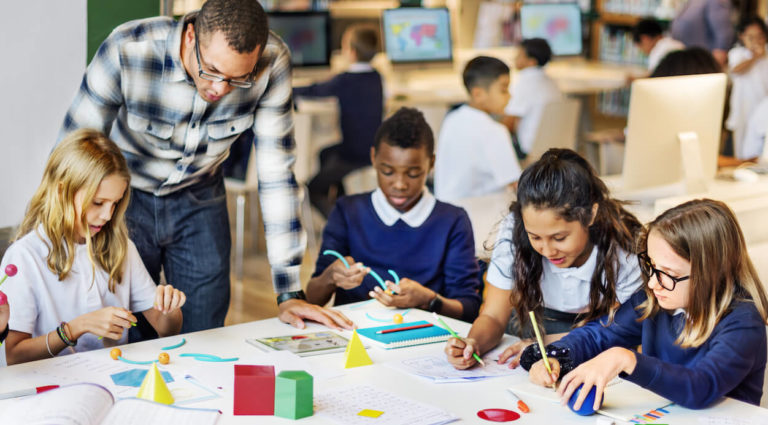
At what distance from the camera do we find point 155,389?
62.4 inches

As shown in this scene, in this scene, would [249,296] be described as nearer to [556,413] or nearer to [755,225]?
[755,225]

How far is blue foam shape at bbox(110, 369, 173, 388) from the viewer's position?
1689mm

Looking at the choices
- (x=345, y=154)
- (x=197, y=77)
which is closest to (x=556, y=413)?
(x=197, y=77)

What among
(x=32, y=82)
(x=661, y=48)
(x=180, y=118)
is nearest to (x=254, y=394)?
(x=180, y=118)

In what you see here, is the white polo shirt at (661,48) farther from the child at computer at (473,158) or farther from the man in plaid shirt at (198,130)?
the man in plaid shirt at (198,130)

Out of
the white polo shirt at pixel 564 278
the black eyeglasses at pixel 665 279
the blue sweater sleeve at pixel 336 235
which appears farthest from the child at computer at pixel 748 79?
the black eyeglasses at pixel 665 279

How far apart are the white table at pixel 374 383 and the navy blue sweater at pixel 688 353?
5 centimetres

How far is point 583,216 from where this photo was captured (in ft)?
6.72

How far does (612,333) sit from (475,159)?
190 cm

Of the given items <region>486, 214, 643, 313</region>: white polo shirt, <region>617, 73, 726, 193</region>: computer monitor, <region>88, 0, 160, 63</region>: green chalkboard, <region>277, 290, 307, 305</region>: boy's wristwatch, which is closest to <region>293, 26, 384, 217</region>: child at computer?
<region>617, 73, 726, 193</region>: computer monitor

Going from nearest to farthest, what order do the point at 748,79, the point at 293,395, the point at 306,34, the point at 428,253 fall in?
1. the point at 293,395
2. the point at 428,253
3. the point at 748,79
4. the point at 306,34

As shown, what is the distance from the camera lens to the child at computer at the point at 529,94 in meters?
5.45

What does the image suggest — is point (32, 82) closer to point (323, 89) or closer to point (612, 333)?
point (612, 333)

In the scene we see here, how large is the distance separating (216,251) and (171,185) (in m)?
0.23
